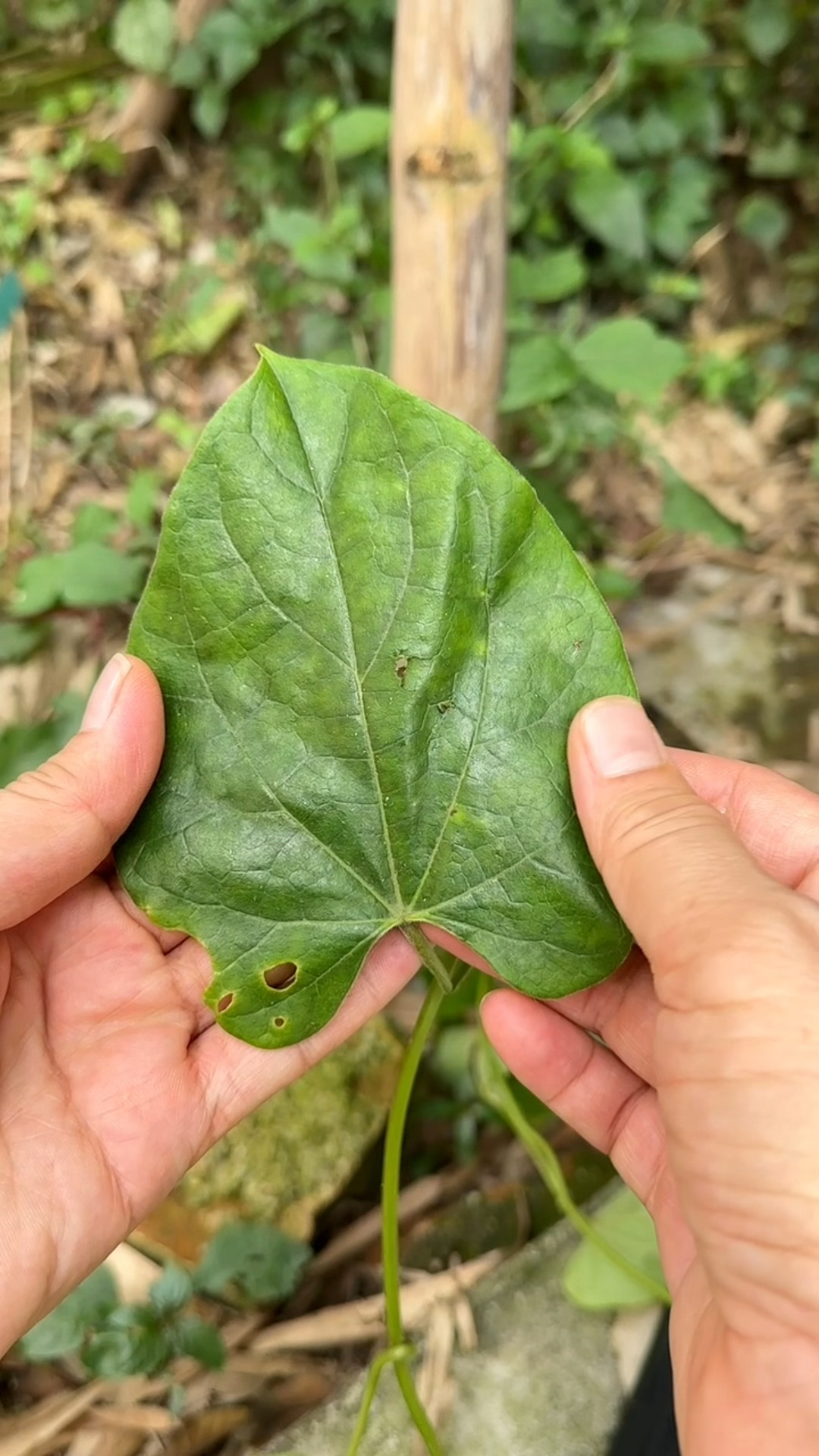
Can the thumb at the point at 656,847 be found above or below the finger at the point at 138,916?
above

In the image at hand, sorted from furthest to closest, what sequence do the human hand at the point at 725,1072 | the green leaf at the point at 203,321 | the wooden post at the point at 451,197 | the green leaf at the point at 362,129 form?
the green leaf at the point at 203,321
the green leaf at the point at 362,129
the wooden post at the point at 451,197
the human hand at the point at 725,1072

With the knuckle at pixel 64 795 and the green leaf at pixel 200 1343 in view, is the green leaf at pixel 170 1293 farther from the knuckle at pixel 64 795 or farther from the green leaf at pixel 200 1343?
the knuckle at pixel 64 795

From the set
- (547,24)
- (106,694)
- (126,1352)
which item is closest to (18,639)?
(106,694)

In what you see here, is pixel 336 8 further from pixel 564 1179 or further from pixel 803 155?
pixel 564 1179

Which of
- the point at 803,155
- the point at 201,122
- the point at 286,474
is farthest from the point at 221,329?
the point at 286,474

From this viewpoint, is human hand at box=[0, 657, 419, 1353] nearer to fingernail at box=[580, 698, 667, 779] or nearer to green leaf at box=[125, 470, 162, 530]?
fingernail at box=[580, 698, 667, 779]

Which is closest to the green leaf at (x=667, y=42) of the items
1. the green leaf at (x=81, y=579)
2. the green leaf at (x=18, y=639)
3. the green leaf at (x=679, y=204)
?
the green leaf at (x=679, y=204)
